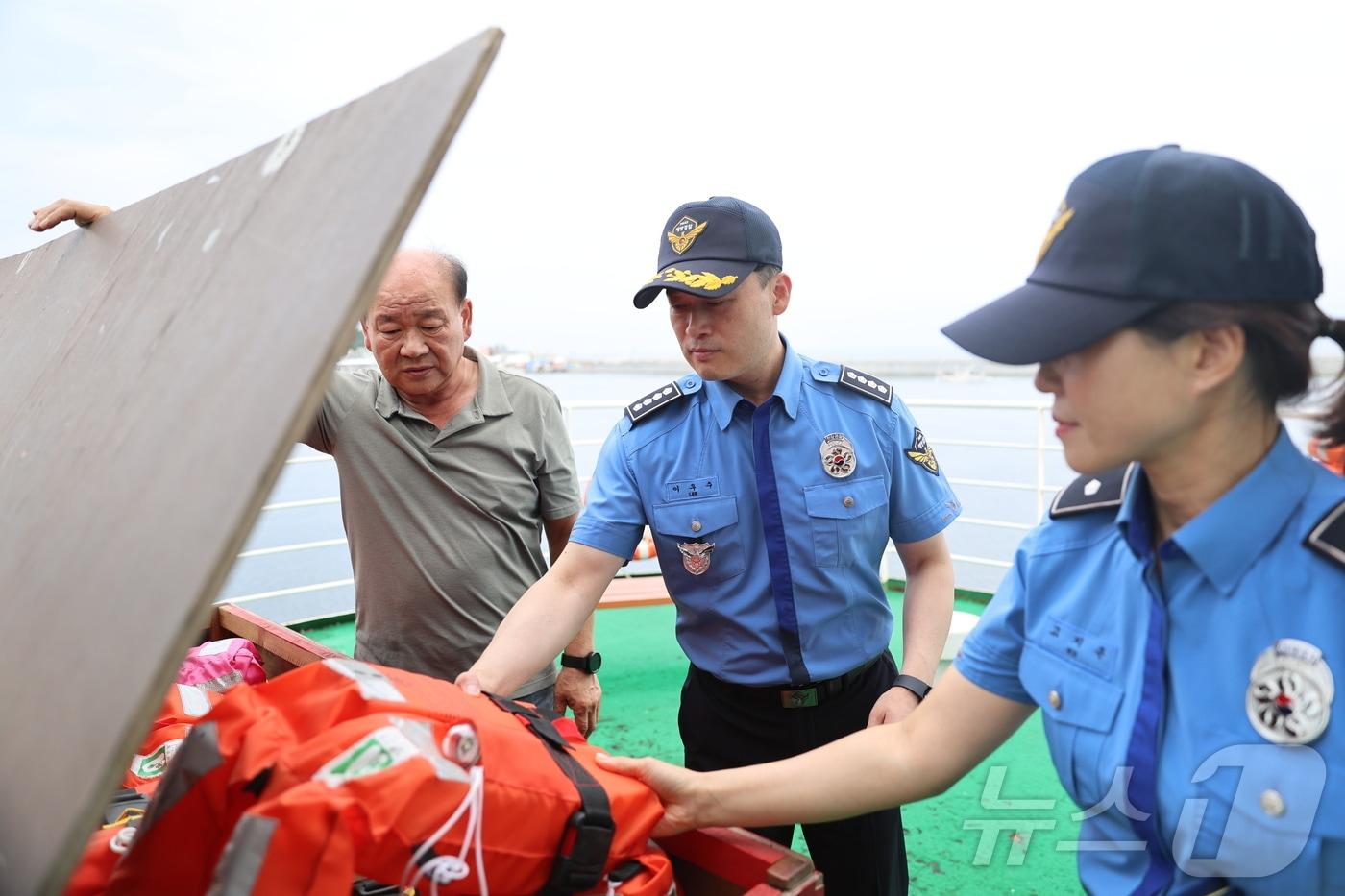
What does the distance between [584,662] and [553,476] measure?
441mm

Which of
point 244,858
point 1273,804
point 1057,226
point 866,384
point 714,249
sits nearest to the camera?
point 244,858

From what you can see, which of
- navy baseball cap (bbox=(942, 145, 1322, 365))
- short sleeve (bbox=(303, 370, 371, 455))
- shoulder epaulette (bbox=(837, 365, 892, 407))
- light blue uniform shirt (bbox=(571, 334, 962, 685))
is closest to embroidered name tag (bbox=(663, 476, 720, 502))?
light blue uniform shirt (bbox=(571, 334, 962, 685))

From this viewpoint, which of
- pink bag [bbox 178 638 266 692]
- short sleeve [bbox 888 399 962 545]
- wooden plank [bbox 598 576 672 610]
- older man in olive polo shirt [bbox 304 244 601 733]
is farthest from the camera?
wooden plank [bbox 598 576 672 610]

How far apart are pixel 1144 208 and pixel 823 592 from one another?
99 centimetres

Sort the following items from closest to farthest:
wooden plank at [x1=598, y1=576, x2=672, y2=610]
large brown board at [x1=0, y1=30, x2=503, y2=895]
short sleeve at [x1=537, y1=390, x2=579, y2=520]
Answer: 1. large brown board at [x1=0, y1=30, x2=503, y2=895]
2. short sleeve at [x1=537, y1=390, x2=579, y2=520]
3. wooden plank at [x1=598, y1=576, x2=672, y2=610]

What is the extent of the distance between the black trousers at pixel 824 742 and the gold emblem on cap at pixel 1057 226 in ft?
3.35

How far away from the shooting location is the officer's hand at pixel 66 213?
138 centimetres

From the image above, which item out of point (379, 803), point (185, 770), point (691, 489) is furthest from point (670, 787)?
point (691, 489)

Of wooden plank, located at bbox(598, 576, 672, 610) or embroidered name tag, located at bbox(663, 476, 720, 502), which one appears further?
wooden plank, located at bbox(598, 576, 672, 610)

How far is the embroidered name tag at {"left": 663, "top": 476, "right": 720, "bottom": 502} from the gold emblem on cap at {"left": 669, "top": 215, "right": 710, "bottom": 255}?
0.45 m

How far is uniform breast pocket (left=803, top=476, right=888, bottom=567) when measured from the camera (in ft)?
5.37

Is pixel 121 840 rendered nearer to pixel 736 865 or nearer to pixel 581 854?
pixel 581 854

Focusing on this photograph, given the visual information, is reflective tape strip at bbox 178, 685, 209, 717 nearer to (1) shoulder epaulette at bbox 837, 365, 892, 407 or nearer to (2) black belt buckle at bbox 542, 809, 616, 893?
(2) black belt buckle at bbox 542, 809, 616, 893

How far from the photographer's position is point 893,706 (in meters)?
1.51
